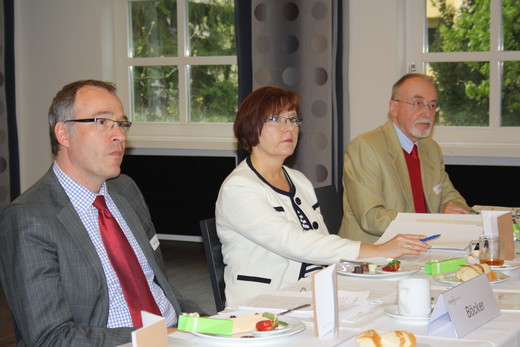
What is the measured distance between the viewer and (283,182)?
2990 millimetres

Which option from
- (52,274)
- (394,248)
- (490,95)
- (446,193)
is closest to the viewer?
(52,274)

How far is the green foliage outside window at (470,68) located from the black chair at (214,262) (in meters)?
3.29

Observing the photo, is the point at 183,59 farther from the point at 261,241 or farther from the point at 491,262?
the point at 491,262

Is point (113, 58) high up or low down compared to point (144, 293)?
up

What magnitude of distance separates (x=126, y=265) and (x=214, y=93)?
457 centimetres

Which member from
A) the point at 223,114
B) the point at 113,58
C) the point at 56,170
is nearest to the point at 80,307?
the point at 56,170

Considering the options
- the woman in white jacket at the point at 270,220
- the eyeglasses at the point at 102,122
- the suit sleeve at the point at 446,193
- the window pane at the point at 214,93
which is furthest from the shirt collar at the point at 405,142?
the window pane at the point at 214,93

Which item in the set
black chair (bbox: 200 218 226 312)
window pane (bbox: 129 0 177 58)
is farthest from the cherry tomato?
window pane (bbox: 129 0 177 58)

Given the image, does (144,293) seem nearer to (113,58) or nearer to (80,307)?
(80,307)

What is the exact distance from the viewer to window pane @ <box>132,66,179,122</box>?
6.85 meters

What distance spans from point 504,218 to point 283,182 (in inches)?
32.9

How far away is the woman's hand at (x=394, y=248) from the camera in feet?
8.46

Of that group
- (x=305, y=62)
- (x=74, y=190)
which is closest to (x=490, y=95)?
(x=305, y=62)

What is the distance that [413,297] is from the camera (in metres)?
1.89
